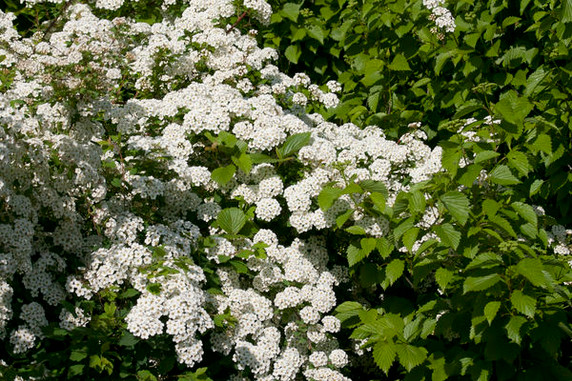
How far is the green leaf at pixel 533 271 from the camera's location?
250 centimetres

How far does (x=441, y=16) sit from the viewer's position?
4.40m

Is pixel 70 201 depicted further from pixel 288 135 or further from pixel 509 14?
pixel 509 14

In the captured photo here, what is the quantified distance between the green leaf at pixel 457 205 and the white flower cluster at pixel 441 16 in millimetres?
1773

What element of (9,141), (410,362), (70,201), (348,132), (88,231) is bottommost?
(410,362)

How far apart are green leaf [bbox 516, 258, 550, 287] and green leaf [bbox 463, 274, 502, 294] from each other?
0.30 ft

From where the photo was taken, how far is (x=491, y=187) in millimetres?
3287

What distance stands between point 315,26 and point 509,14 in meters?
1.38

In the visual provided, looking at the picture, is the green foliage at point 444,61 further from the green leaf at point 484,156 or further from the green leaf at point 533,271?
the green leaf at point 533,271

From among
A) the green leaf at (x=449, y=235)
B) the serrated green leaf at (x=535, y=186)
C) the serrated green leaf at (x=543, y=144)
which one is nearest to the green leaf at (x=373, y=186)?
the green leaf at (x=449, y=235)

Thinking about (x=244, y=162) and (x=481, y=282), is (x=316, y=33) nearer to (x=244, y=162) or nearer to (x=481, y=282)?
(x=244, y=162)

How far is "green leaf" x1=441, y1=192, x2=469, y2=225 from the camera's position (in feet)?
9.36

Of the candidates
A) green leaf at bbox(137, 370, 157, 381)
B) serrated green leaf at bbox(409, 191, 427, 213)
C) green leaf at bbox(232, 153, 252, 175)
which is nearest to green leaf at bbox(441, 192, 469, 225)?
serrated green leaf at bbox(409, 191, 427, 213)

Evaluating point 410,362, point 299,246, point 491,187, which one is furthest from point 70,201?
point 491,187

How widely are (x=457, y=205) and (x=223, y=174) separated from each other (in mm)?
1206
